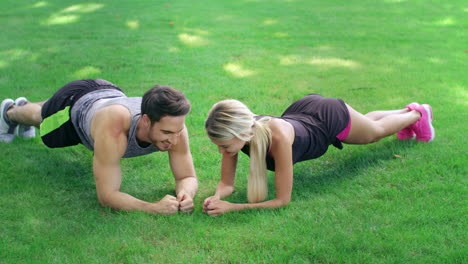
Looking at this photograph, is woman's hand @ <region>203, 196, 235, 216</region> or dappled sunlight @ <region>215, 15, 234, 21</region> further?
dappled sunlight @ <region>215, 15, 234, 21</region>

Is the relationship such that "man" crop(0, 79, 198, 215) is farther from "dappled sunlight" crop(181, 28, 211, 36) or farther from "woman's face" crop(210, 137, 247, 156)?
"dappled sunlight" crop(181, 28, 211, 36)

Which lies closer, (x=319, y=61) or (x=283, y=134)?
(x=283, y=134)

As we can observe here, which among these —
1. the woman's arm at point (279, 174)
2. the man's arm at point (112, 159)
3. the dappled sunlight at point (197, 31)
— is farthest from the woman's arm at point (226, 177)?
the dappled sunlight at point (197, 31)

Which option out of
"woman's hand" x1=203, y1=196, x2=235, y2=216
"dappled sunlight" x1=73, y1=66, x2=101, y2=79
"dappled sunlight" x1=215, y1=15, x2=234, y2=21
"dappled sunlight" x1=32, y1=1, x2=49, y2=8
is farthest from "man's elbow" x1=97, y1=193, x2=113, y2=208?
"dappled sunlight" x1=32, y1=1, x2=49, y2=8

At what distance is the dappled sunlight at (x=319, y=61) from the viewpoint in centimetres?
777

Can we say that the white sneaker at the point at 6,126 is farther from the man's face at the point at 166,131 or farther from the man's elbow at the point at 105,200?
the man's face at the point at 166,131

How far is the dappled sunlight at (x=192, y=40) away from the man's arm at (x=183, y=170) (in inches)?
201

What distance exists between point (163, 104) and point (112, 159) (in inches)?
24.6

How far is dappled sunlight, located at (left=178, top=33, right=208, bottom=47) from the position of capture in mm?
9039

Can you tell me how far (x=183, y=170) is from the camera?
4215 mm

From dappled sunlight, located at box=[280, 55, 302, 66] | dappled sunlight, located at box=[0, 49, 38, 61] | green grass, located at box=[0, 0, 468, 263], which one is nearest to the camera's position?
green grass, located at box=[0, 0, 468, 263]

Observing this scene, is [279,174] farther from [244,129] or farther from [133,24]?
[133,24]

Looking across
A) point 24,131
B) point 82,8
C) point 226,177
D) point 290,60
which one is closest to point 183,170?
point 226,177

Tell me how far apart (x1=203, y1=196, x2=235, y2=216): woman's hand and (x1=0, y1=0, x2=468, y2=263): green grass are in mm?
84
